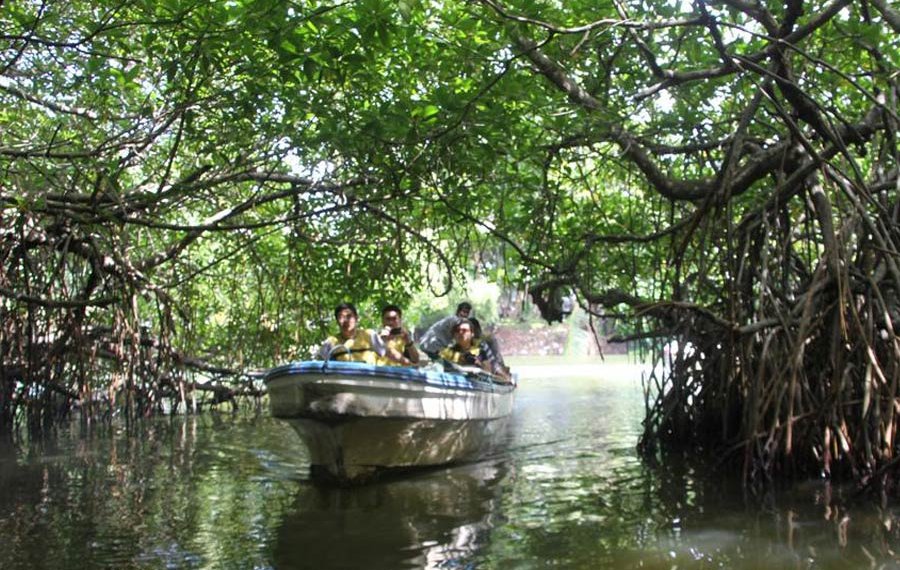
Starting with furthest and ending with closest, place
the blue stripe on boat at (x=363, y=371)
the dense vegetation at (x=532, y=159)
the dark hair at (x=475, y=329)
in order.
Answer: the dark hair at (x=475, y=329) → the blue stripe on boat at (x=363, y=371) → the dense vegetation at (x=532, y=159)

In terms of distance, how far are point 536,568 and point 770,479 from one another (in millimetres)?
2423

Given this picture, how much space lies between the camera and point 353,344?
7547 millimetres

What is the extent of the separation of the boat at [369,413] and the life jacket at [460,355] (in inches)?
59.8

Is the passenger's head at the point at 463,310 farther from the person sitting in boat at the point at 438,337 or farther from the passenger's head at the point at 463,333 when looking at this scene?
the passenger's head at the point at 463,333

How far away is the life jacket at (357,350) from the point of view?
24.6ft

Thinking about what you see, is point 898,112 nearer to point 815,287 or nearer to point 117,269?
point 815,287

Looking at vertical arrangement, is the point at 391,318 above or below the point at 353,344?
above

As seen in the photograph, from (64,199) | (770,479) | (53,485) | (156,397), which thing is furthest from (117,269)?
(770,479)

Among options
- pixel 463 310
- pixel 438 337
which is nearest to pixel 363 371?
pixel 438 337

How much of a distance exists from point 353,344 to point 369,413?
1.00m

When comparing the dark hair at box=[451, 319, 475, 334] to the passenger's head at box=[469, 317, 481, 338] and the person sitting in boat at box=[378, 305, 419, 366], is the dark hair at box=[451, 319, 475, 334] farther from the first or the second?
the person sitting in boat at box=[378, 305, 419, 366]

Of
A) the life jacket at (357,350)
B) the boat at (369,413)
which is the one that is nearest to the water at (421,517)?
the boat at (369,413)

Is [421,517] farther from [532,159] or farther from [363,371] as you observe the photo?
[532,159]

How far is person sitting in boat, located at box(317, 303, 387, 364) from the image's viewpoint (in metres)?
7.50
